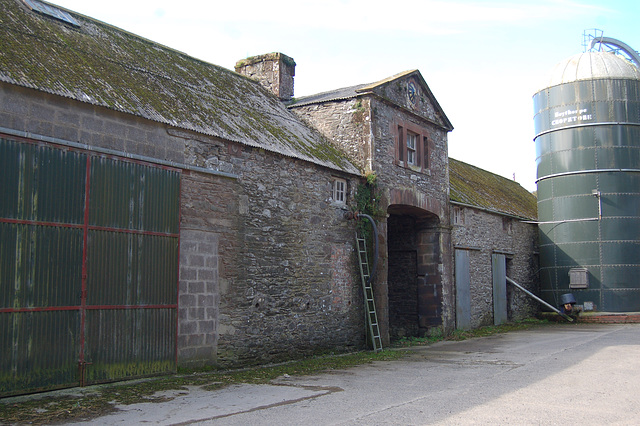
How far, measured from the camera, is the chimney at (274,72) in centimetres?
1700

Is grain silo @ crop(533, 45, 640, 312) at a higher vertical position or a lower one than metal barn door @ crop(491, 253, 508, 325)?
higher

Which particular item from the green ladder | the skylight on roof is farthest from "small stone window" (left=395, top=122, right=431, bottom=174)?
the skylight on roof

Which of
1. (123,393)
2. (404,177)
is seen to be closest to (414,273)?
(404,177)

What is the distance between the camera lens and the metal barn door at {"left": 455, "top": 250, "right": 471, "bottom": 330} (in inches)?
738

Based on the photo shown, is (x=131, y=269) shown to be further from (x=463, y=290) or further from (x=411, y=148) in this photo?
(x=463, y=290)

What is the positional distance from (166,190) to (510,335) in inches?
473

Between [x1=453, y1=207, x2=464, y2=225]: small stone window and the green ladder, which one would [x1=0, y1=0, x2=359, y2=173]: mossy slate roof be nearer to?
the green ladder

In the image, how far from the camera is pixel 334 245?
13836mm

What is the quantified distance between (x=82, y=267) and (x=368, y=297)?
766 centimetres

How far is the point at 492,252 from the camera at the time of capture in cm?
2144

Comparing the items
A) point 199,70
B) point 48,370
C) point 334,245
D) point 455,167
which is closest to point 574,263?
point 455,167

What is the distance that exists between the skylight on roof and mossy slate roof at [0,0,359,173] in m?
0.12

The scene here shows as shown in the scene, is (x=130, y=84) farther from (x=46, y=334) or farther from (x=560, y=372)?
(x=560, y=372)

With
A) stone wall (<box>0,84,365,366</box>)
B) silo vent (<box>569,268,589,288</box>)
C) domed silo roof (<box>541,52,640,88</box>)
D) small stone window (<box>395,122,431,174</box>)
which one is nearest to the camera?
stone wall (<box>0,84,365,366</box>)
